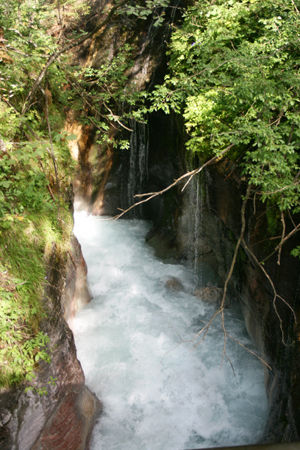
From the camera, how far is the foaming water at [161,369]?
17.0ft

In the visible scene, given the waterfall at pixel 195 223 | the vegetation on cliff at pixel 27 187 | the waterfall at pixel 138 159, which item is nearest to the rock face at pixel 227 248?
the waterfall at pixel 195 223

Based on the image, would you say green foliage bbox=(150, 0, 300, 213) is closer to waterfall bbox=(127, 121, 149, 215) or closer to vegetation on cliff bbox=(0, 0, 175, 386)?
vegetation on cliff bbox=(0, 0, 175, 386)

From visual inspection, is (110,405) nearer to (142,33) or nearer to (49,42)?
(49,42)

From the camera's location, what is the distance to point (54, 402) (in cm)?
430

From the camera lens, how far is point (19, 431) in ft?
11.9

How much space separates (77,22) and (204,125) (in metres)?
7.19

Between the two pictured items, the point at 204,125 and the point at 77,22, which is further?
the point at 77,22

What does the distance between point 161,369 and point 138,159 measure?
24.1 feet

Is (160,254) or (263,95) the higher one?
(263,95)

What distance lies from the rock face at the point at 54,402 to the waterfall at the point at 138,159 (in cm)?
673

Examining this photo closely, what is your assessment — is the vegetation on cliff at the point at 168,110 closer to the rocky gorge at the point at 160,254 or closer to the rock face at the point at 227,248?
the rocky gorge at the point at 160,254

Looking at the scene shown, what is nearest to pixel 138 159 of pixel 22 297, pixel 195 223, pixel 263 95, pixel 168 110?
pixel 195 223

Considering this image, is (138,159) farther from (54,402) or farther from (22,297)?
(54,402)

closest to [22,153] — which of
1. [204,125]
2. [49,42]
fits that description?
[49,42]
